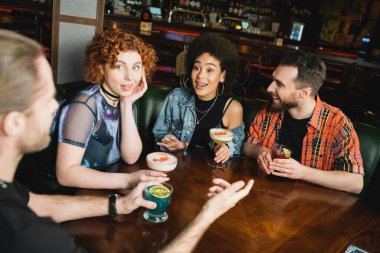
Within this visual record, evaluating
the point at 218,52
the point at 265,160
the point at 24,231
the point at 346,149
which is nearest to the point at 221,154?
the point at 265,160

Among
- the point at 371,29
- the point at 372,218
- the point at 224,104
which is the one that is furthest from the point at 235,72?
the point at 371,29

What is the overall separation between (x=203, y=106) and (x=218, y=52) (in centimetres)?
42

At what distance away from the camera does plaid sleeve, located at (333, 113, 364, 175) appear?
2037 millimetres

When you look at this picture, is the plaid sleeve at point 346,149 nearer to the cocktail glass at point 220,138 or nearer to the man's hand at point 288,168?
the man's hand at point 288,168

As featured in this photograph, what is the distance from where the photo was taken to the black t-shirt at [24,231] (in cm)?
87

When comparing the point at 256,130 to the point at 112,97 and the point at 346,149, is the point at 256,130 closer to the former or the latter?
the point at 346,149

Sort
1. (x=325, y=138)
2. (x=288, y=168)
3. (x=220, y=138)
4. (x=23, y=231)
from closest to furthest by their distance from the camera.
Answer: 1. (x=23, y=231)
2. (x=288, y=168)
3. (x=220, y=138)
4. (x=325, y=138)

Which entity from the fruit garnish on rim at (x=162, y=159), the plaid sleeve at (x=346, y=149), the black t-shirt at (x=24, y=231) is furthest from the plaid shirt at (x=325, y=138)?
the black t-shirt at (x=24, y=231)

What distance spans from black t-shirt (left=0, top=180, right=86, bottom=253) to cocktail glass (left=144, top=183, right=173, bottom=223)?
0.40m

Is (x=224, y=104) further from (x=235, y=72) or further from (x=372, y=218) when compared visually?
(x=372, y=218)

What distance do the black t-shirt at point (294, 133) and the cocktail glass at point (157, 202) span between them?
1.28m

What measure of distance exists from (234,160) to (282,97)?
59 centimetres

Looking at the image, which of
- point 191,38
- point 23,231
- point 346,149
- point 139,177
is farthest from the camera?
point 191,38

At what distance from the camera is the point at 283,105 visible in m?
2.36
